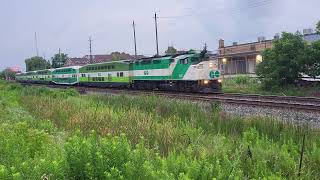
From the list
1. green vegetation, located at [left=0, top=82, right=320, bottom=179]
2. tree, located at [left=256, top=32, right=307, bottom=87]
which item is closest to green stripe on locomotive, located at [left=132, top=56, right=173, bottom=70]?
tree, located at [left=256, top=32, right=307, bottom=87]

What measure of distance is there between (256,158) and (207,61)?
894 inches

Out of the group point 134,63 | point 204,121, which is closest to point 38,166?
point 204,121

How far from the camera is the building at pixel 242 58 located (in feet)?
192

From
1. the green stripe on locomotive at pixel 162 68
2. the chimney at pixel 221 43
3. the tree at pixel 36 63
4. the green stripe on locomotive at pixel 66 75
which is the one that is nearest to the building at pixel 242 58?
the chimney at pixel 221 43

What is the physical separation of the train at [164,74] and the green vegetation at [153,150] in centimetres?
Result: 1435

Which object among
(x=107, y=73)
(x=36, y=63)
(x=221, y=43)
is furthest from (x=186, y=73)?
(x=36, y=63)

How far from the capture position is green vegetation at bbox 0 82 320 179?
4781mm

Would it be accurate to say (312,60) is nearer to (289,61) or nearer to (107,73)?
(289,61)

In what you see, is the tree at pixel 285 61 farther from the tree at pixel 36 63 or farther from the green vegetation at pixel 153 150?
the tree at pixel 36 63

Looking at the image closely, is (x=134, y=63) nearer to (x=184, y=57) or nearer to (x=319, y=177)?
(x=184, y=57)

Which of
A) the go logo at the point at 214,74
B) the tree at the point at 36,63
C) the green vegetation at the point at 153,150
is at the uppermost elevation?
the tree at the point at 36,63

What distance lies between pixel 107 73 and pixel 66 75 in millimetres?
15983

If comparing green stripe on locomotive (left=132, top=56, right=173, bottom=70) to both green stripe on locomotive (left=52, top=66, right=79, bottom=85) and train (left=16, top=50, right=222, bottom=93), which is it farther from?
green stripe on locomotive (left=52, top=66, right=79, bottom=85)

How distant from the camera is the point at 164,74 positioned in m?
31.8
